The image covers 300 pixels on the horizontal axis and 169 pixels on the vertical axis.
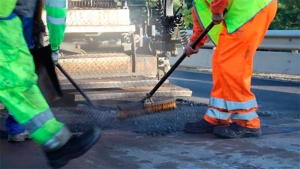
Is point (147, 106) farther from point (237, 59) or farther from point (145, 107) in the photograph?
point (237, 59)

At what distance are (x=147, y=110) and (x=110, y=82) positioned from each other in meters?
0.70

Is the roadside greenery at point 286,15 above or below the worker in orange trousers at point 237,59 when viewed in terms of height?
below

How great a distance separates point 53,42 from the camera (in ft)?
14.6

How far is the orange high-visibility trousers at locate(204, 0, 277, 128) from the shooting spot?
4910mm

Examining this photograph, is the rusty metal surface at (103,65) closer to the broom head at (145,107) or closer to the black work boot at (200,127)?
the broom head at (145,107)

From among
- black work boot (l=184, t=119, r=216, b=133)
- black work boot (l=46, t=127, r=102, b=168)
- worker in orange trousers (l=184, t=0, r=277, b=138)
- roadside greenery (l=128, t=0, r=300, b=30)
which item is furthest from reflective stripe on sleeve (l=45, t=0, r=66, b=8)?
roadside greenery (l=128, t=0, r=300, b=30)

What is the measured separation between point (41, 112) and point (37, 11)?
1108 millimetres

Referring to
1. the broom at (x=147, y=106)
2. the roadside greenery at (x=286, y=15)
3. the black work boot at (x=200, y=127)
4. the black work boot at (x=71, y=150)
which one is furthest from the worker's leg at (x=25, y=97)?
the roadside greenery at (x=286, y=15)

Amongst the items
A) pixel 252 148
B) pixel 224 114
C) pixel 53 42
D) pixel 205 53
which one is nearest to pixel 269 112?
pixel 224 114

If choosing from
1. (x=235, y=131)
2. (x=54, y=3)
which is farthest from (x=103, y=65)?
(x=54, y=3)

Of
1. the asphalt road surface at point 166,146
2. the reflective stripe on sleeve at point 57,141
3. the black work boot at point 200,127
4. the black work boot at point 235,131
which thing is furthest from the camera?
the black work boot at point 200,127

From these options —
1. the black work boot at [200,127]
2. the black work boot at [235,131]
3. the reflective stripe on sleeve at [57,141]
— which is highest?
the reflective stripe on sleeve at [57,141]

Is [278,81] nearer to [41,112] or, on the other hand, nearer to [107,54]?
[107,54]

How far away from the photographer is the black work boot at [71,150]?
11.9 ft
